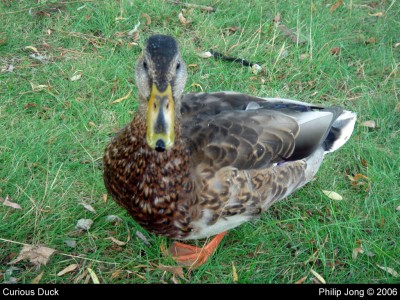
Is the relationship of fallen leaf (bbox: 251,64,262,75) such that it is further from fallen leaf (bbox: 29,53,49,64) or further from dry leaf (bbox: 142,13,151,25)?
fallen leaf (bbox: 29,53,49,64)

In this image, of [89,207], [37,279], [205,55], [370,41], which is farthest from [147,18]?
[37,279]

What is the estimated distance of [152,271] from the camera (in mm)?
3021

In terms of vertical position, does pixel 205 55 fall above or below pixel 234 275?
above

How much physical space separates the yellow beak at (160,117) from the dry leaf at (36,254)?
1199 millimetres

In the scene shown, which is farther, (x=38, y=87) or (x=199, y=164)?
(x=38, y=87)

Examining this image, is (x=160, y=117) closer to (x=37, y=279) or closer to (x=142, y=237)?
(x=142, y=237)

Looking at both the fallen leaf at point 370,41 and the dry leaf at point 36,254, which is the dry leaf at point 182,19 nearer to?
the fallen leaf at point 370,41

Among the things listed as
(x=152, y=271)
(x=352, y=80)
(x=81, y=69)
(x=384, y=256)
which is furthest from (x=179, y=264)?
(x=352, y=80)

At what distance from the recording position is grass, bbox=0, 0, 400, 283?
3.09 m

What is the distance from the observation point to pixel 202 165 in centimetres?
271

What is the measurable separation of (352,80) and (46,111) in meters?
2.84

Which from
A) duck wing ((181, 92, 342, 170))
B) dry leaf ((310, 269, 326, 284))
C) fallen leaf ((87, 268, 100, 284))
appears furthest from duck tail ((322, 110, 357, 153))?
fallen leaf ((87, 268, 100, 284))

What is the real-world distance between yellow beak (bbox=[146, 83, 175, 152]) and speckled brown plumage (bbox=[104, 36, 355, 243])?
0.11m

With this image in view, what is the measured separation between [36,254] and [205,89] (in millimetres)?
2129
